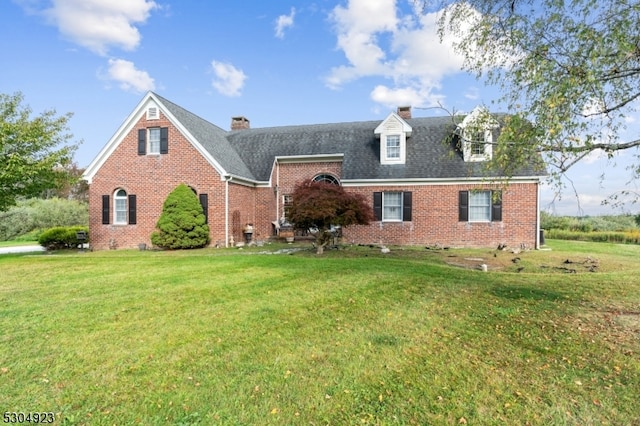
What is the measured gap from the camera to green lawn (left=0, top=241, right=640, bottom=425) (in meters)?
2.87

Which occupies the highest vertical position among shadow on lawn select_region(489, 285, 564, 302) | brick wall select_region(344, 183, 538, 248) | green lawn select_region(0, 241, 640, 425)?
brick wall select_region(344, 183, 538, 248)

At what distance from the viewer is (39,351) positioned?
13.0 ft

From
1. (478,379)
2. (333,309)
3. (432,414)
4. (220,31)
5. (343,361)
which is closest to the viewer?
(432,414)

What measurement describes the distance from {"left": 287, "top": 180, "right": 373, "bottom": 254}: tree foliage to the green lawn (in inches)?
169

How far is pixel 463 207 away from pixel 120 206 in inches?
649

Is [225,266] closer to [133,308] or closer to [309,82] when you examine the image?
[133,308]

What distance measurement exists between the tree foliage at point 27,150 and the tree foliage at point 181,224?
4674mm

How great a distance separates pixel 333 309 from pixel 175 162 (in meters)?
13.5

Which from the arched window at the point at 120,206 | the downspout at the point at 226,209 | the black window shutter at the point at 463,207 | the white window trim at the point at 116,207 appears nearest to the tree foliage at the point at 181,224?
the downspout at the point at 226,209

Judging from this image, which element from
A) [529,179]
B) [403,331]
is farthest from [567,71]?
[529,179]

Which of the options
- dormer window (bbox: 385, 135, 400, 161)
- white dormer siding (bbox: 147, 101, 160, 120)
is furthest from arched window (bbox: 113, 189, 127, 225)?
dormer window (bbox: 385, 135, 400, 161)

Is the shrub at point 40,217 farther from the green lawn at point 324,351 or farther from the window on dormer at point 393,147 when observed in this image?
the window on dormer at point 393,147

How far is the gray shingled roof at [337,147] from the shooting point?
1653 cm

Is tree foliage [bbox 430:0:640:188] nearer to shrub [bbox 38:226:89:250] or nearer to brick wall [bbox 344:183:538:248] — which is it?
brick wall [bbox 344:183:538:248]
